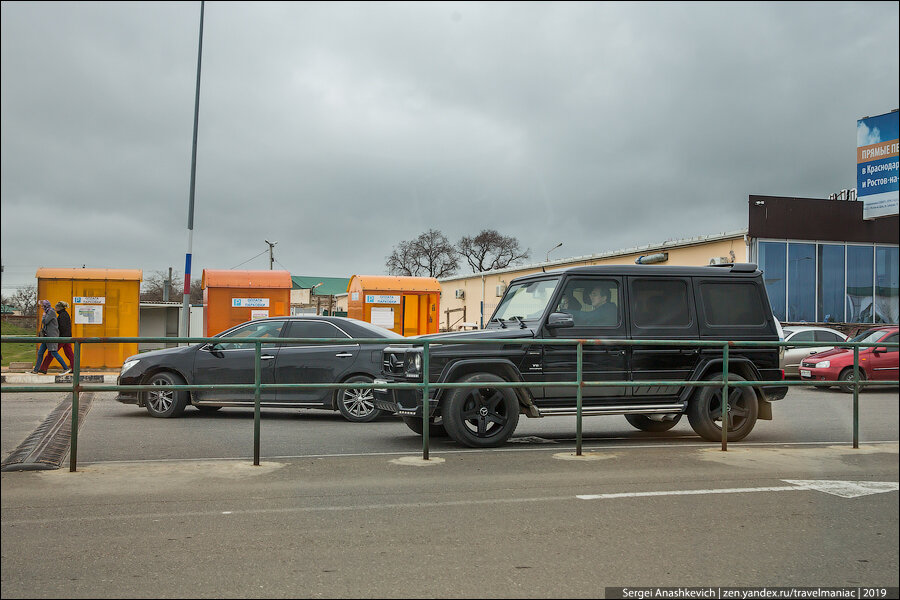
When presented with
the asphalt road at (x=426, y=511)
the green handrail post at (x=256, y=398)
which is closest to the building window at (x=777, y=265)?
the asphalt road at (x=426, y=511)

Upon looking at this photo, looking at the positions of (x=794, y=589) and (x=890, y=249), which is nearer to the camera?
(x=890, y=249)

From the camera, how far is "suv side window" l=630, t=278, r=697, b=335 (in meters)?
9.32

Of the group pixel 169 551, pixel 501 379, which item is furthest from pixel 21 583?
pixel 501 379

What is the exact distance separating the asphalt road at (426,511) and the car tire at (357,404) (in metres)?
0.24

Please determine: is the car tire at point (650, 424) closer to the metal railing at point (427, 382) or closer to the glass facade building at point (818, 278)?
the metal railing at point (427, 382)

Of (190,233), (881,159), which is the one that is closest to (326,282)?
(190,233)

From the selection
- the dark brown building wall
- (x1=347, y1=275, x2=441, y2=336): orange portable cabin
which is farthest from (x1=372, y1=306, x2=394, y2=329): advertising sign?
the dark brown building wall

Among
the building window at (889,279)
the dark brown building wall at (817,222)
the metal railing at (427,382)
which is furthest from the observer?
the metal railing at (427,382)

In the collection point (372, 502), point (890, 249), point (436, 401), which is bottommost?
point (372, 502)

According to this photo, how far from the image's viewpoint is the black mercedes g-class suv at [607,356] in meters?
8.35

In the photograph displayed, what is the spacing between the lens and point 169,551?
15.0 feet

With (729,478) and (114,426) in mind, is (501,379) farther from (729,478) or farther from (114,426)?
(114,426)

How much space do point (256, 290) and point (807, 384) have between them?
14968mm

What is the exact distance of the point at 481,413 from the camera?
837cm
